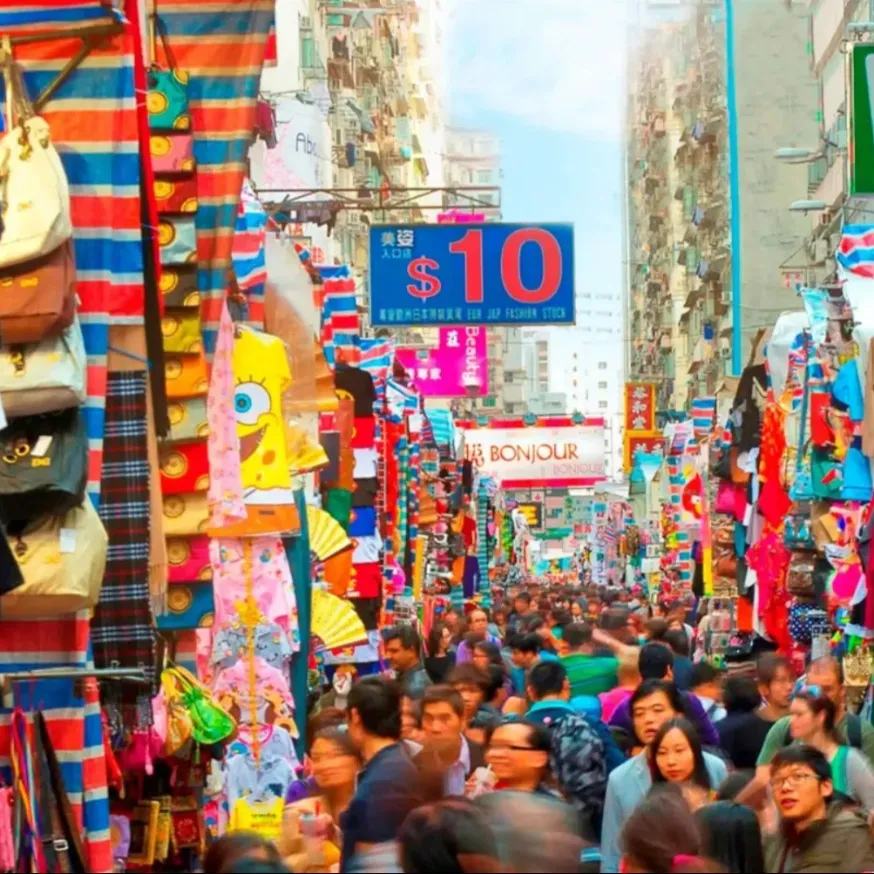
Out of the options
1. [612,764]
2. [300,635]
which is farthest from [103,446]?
[300,635]

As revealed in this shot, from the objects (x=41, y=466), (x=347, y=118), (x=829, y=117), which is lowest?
(x=41, y=466)

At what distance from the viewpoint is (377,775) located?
6.95 metres

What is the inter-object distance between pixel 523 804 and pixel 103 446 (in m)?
2.91

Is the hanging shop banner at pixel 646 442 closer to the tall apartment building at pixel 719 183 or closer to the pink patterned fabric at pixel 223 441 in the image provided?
the tall apartment building at pixel 719 183

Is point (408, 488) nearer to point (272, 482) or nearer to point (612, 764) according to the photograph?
point (272, 482)

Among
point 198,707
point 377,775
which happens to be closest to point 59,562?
point 377,775

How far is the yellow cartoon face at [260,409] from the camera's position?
38.5 ft

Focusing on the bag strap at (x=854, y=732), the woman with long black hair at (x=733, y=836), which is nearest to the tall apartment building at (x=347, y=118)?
the bag strap at (x=854, y=732)

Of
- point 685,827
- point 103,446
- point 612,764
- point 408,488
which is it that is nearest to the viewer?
point 685,827

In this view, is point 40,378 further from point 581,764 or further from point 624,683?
point 624,683

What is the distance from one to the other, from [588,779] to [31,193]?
331cm

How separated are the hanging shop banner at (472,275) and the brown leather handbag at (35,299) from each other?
1650cm

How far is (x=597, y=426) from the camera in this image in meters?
66.8

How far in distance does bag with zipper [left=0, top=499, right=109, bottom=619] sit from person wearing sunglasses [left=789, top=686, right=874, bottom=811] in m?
3.46
